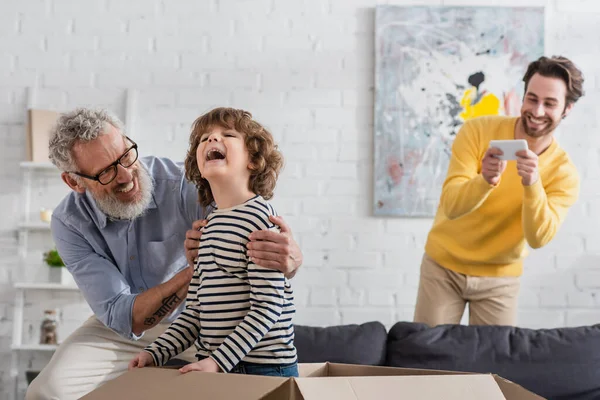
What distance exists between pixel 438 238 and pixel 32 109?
2.14 m

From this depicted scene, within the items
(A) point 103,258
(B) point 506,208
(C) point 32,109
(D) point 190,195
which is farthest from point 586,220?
(C) point 32,109

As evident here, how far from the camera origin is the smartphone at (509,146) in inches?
91.4

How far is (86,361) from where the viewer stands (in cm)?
211

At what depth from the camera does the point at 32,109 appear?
3.55 meters

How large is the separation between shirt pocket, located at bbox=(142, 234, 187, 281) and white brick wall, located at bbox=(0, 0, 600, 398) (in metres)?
1.43

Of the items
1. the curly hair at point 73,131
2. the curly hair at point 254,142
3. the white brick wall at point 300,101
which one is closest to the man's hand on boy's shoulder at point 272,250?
the curly hair at point 254,142

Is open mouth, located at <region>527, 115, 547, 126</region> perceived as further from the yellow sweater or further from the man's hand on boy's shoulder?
the man's hand on boy's shoulder

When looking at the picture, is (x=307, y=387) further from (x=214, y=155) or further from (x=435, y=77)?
(x=435, y=77)

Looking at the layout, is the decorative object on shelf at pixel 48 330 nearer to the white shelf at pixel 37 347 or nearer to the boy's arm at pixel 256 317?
the white shelf at pixel 37 347

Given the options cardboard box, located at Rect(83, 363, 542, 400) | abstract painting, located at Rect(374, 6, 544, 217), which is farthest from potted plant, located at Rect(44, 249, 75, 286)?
cardboard box, located at Rect(83, 363, 542, 400)

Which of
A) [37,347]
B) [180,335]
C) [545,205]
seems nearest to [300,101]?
[545,205]

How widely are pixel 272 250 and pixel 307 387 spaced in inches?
19.4

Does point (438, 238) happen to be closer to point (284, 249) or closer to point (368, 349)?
point (368, 349)

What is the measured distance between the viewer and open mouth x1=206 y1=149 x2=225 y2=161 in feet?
5.10
